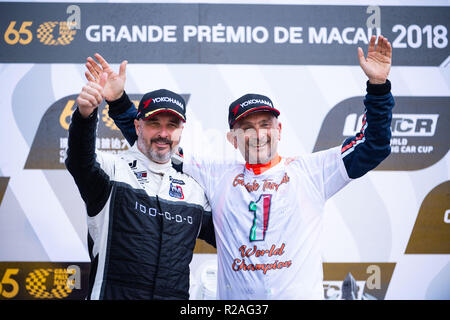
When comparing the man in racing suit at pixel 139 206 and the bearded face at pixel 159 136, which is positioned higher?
the bearded face at pixel 159 136

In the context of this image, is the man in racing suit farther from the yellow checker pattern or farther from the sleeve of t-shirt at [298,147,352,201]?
the yellow checker pattern

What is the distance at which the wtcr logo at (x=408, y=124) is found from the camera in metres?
2.46

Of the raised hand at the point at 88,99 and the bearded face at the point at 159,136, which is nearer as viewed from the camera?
the raised hand at the point at 88,99

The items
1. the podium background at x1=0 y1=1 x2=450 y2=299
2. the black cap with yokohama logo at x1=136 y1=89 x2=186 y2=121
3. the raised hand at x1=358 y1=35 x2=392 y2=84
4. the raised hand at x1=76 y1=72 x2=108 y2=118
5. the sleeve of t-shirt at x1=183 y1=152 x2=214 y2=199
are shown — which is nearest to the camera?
the raised hand at x1=76 y1=72 x2=108 y2=118

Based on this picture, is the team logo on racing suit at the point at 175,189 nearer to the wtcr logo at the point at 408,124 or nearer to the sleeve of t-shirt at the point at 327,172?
the sleeve of t-shirt at the point at 327,172

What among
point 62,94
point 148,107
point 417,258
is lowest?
point 417,258

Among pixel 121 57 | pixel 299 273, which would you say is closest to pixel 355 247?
pixel 299 273

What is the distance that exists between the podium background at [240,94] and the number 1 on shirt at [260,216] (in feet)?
3.12

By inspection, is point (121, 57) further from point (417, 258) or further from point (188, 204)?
point (417, 258)

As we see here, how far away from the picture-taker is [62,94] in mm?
2412

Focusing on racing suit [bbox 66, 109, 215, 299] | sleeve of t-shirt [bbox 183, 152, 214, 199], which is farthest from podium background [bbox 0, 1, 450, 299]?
racing suit [bbox 66, 109, 215, 299]

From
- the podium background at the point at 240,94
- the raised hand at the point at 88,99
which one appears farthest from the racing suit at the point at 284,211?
the podium background at the point at 240,94

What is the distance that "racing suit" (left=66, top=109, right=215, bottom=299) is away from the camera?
135 centimetres
